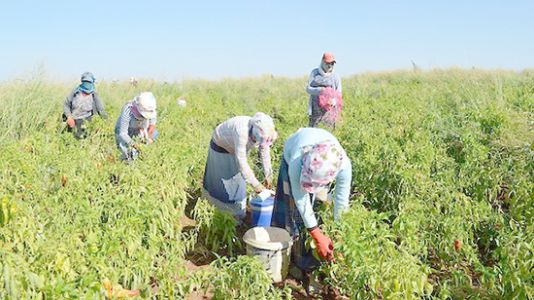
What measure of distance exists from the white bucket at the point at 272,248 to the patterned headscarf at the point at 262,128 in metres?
0.67

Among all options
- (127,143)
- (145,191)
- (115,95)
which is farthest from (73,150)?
(115,95)

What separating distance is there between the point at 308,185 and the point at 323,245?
0.38 m

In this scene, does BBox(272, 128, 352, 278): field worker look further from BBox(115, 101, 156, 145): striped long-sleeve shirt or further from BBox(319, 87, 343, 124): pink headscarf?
BBox(319, 87, 343, 124): pink headscarf

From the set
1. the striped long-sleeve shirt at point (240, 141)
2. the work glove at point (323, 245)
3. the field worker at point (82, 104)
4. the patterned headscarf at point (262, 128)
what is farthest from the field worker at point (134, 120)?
the work glove at point (323, 245)

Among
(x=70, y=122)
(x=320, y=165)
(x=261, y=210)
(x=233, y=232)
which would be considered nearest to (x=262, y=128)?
(x=261, y=210)

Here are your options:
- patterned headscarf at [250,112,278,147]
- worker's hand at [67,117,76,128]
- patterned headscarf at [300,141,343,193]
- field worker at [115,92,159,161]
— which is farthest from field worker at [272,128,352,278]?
worker's hand at [67,117,76,128]

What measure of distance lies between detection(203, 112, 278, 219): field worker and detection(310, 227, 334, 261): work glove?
990mm

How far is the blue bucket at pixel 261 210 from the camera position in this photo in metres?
4.07

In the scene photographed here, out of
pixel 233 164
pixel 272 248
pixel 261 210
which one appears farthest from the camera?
pixel 233 164

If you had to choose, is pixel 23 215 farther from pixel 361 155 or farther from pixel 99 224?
pixel 361 155

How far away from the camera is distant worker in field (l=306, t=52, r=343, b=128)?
21.0 ft

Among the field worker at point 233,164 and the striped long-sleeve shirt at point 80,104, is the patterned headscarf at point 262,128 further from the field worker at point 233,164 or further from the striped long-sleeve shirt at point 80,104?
the striped long-sleeve shirt at point 80,104

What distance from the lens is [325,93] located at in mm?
6391

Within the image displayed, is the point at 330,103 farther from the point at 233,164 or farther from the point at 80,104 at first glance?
the point at 80,104
